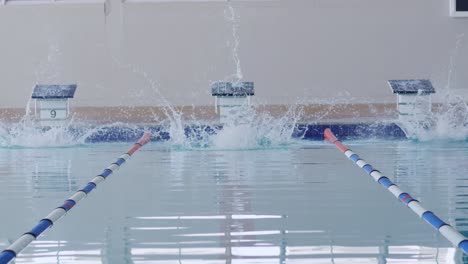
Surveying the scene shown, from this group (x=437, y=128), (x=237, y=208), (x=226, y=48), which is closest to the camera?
(x=237, y=208)

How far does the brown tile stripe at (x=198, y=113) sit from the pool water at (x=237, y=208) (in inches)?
104

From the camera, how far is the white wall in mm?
11492

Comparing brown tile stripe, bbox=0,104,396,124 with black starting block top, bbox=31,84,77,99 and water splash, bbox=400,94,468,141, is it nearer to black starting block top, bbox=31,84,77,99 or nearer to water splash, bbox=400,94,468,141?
black starting block top, bbox=31,84,77,99

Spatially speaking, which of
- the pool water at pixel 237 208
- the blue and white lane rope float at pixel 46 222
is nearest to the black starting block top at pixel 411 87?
the pool water at pixel 237 208

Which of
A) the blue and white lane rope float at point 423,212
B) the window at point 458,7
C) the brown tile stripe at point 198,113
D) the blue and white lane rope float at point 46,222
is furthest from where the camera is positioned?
Answer: the window at point 458,7

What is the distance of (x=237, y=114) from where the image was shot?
28.2ft

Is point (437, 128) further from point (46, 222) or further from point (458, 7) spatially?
point (46, 222)

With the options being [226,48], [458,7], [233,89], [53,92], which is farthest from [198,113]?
[458,7]

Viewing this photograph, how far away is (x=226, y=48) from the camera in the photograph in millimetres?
11555

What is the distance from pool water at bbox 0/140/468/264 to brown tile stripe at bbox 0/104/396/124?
104 inches

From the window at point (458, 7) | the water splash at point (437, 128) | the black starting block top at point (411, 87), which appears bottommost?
the water splash at point (437, 128)

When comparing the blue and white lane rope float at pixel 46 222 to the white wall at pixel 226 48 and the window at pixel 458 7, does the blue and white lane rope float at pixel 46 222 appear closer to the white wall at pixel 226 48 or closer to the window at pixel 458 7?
the white wall at pixel 226 48

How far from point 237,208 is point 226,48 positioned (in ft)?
24.5

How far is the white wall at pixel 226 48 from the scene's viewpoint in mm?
11492
